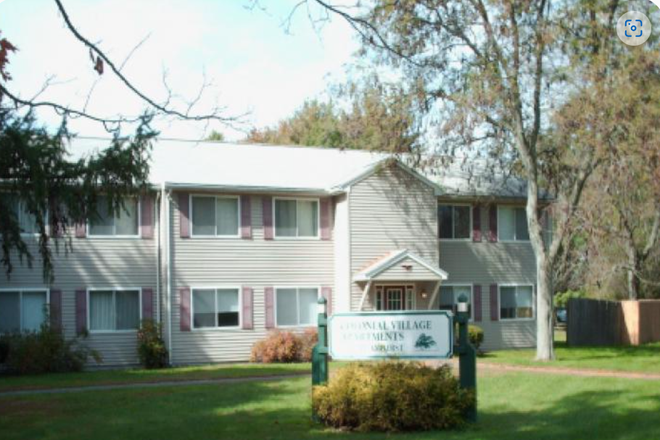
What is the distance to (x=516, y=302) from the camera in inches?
1238

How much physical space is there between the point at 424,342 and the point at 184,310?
1484cm

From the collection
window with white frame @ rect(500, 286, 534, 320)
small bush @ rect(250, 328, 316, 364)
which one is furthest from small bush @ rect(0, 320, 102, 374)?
window with white frame @ rect(500, 286, 534, 320)

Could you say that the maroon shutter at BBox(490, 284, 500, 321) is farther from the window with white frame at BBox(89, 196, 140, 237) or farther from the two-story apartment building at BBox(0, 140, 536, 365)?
the window with white frame at BBox(89, 196, 140, 237)

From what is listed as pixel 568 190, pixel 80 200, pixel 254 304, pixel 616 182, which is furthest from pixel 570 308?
pixel 80 200

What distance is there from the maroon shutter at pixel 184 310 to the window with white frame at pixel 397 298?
20.6ft

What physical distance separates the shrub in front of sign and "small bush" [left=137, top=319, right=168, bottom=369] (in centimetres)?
1369

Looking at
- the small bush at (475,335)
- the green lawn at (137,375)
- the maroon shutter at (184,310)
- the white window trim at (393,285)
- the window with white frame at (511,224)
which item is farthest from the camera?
the window with white frame at (511,224)

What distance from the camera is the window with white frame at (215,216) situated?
85.8 ft

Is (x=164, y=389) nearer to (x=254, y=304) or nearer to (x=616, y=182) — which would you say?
(x=254, y=304)

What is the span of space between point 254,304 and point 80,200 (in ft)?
56.3

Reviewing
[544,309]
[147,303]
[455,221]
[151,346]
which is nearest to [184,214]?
[147,303]

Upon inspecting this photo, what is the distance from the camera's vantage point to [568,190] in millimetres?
27078

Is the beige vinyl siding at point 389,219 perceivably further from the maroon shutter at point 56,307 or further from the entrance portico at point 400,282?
the maroon shutter at point 56,307

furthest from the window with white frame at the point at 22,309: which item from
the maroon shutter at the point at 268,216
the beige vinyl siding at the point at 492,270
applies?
the beige vinyl siding at the point at 492,270
